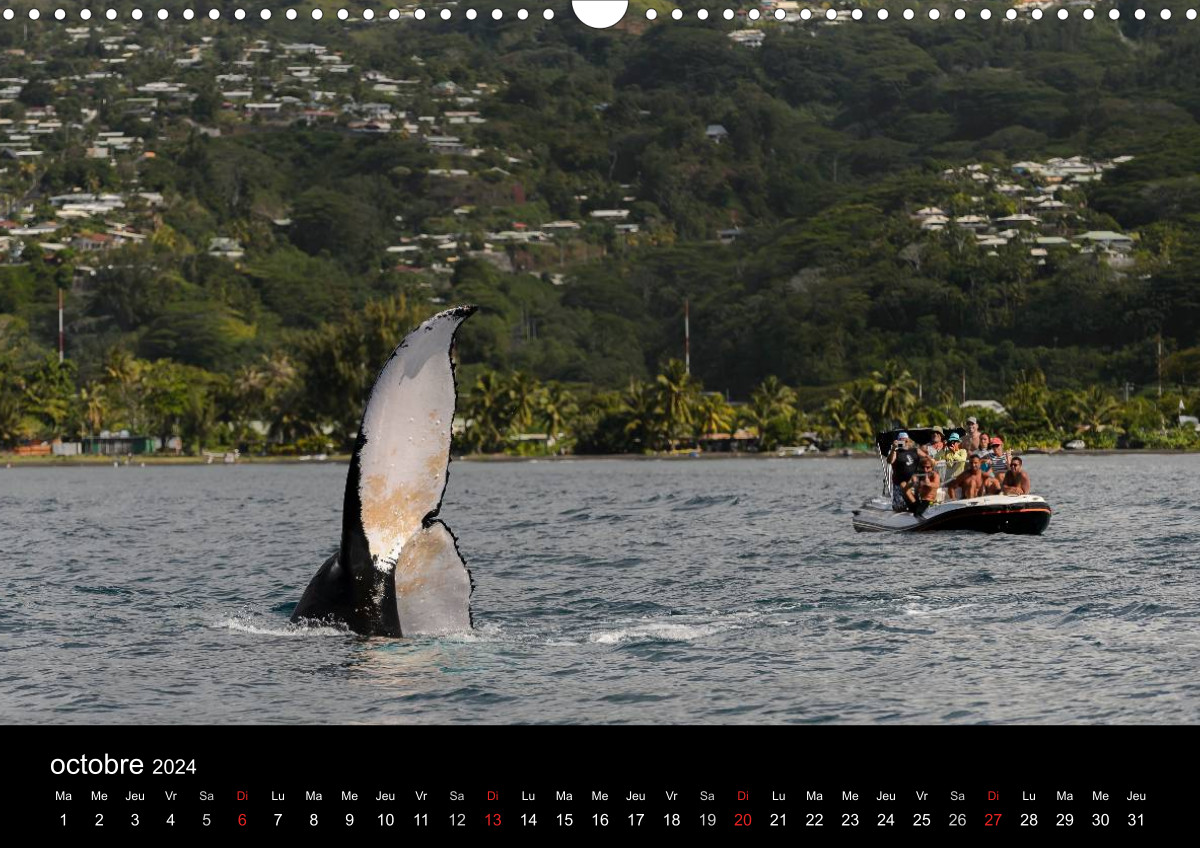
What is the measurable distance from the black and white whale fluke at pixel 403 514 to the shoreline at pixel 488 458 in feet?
538

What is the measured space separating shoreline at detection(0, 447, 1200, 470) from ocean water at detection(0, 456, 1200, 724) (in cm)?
11949

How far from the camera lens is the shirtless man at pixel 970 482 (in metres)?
44.8

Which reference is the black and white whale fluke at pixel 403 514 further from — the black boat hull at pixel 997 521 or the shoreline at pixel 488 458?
the shoreline at pixel 488 458

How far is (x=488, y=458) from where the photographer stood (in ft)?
577

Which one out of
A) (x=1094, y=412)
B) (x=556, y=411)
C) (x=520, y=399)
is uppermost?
(x=520, y=399)

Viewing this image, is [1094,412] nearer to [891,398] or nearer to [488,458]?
[891,398]

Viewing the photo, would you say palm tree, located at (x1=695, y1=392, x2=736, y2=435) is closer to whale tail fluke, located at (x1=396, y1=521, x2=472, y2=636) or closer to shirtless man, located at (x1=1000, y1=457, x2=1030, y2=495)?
shirtless man, located at (x1=1000, y1=457, x2=1030, y2=495)

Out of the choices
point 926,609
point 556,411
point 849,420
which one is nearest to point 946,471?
point 926,609

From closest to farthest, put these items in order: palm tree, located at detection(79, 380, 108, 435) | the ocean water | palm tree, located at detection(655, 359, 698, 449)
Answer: the ocean water, palm tree, located at detection(655, 359, 698, 449), palm tree, located at detection(79, 380, 108, 435)

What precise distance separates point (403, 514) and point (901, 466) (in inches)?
1502

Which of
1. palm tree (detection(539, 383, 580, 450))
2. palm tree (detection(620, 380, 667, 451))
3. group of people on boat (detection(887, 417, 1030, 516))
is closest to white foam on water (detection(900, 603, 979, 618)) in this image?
group of people on boat (detection(887, 417, 1030, 516))

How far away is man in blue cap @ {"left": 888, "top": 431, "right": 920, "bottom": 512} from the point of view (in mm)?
46625
